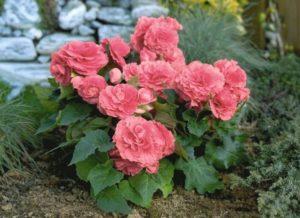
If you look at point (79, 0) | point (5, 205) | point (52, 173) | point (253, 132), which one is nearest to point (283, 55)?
point (253, 132)

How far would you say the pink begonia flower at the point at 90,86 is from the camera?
2.92 metres

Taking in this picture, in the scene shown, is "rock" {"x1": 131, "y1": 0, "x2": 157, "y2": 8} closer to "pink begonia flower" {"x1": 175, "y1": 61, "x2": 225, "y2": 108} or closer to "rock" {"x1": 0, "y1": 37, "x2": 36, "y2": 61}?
"rock" {"x1": 0, "y1": 37, "x2": 36, "y2": 61}

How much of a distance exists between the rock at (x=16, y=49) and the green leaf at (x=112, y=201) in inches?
88.8

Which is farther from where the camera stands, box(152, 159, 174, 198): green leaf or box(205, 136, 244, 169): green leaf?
box(205, 136, 244, 169): green leaf

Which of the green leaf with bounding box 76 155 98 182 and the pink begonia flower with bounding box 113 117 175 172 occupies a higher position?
the pink begonia flower with bounding box 113 117 175 172

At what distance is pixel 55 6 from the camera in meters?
5.02

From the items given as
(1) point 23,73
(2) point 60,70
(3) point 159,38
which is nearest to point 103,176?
(2) point 60,70

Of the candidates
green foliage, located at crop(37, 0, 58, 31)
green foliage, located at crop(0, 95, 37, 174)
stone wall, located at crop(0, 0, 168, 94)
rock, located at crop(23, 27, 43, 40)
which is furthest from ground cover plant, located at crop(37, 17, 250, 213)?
green foliage, located at crop(37, 0, 58, 31)

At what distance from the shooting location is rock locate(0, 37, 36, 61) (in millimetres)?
4734

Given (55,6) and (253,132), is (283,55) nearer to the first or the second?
(253,132)

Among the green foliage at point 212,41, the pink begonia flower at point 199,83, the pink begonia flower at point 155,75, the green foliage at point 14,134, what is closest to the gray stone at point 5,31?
the green foliage at point 212,41

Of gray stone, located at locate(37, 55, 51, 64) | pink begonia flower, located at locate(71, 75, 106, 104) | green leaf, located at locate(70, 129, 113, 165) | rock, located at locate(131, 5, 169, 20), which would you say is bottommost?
gray stone, located at locate(37, 55, 51, 64)

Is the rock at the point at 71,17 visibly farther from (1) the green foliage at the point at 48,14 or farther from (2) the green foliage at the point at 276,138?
(2) the green foliage at the point at 276,138

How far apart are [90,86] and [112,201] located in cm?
59
